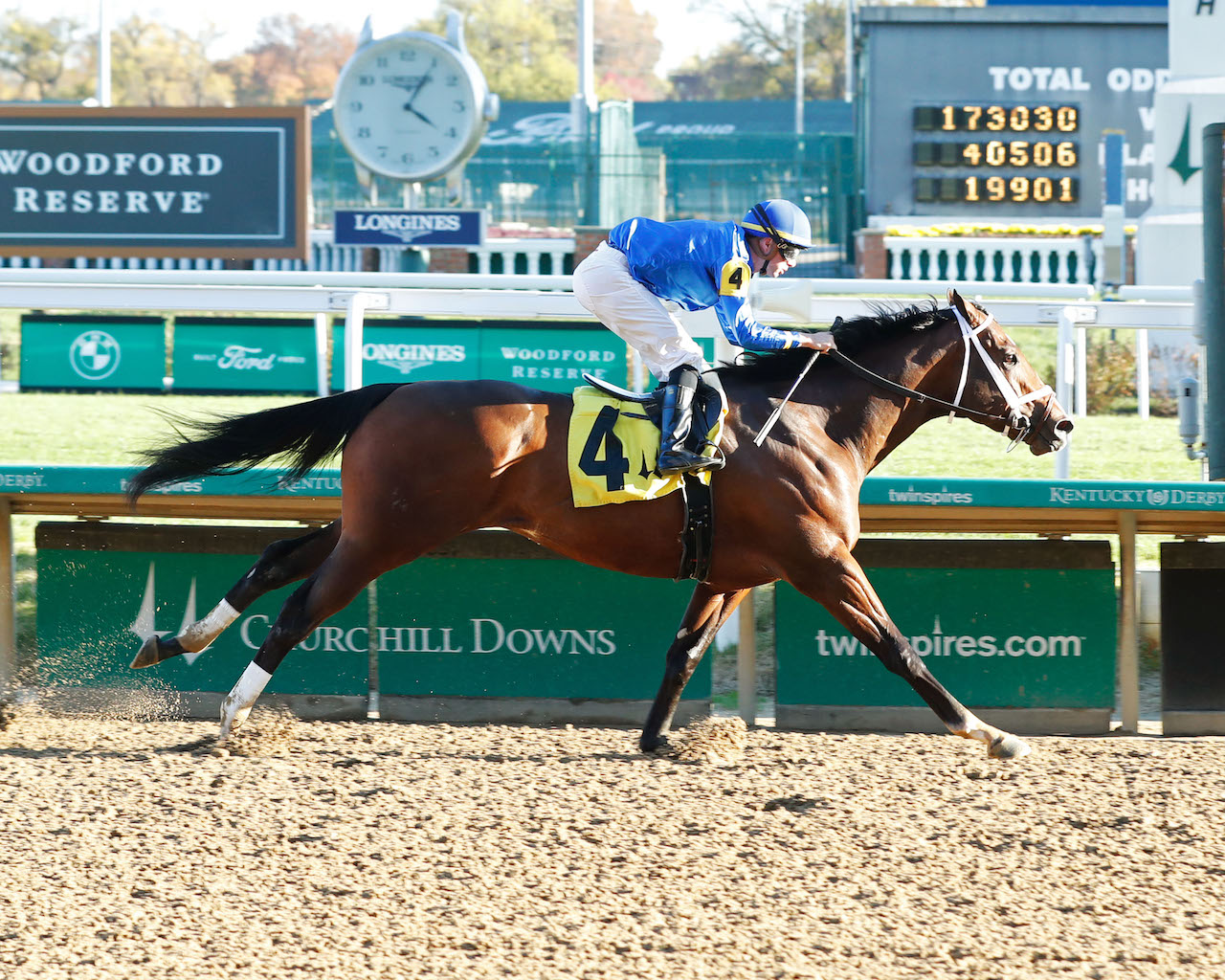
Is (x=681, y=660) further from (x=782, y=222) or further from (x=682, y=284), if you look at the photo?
(x=782, y=222)

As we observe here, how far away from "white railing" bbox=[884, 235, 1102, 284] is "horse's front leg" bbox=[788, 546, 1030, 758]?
43.2 ft

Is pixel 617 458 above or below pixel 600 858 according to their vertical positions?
above

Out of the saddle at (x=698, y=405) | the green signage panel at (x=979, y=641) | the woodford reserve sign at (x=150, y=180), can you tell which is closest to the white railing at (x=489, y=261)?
the woodford reserve sign at (x=150, y=180)

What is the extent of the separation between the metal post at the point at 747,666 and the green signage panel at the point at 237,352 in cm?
326

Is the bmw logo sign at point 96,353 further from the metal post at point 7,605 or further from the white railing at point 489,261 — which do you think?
the white railing at point 489,261

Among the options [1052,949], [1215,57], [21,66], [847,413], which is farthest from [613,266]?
[21,66]

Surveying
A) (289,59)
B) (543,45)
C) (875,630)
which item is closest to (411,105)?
(875,630)

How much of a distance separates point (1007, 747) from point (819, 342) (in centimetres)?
150

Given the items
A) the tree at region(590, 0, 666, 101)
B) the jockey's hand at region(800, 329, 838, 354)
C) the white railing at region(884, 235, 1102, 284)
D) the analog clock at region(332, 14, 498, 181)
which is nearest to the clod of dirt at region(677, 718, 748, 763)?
the jockey's hand at region(800, 329, 838, 354)

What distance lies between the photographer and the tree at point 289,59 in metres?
55.2

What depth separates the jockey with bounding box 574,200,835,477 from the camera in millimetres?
4527

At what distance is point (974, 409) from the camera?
16.3ft

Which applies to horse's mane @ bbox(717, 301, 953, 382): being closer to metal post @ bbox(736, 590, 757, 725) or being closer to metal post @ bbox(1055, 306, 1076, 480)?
metal post @ bbox(1055, 306, 1076, 480)

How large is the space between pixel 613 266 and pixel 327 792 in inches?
76.8
